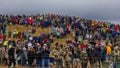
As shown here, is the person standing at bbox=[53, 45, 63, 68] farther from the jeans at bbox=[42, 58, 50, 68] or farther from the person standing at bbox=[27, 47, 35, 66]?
the person standing at bbox=[27, 47, 35, 66]

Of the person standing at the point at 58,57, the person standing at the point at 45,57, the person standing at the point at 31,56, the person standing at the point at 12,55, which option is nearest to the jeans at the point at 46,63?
the person standing at the point at 45,57

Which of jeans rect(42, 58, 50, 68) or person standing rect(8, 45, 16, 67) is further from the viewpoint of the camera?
person standing rect(8, 45, 16, 67)

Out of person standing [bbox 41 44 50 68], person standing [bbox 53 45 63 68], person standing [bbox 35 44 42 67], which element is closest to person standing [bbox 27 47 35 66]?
person standing [bbox 35 44 42 67]

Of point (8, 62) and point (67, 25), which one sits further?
point (67, 25)

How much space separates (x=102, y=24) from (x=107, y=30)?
3.76m

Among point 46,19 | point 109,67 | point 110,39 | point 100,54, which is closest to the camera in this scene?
point 109,67

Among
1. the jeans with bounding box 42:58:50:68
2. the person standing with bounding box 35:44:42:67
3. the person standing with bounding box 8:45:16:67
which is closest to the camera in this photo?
the jeans with bounding box 42:58:50:68

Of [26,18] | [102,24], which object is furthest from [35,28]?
[102,24]

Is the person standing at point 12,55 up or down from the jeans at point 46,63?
up

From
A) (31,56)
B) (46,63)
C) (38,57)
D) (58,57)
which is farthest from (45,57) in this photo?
(31,56)

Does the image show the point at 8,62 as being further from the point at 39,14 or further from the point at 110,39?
the point at 39,14

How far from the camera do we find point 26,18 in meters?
49.8

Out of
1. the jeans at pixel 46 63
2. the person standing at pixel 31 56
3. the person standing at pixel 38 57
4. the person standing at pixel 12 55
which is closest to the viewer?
the jeans at pixel 46 63

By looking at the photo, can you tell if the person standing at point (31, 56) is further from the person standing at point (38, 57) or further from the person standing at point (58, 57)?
the person standing at point (58, 57)
